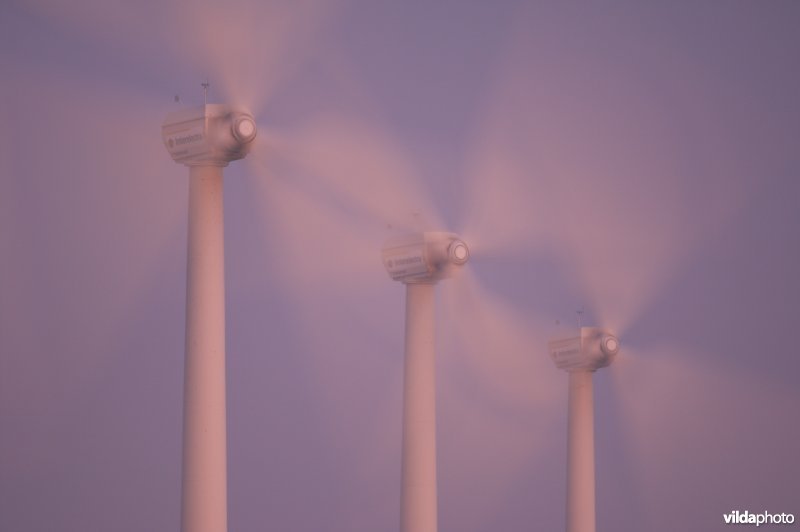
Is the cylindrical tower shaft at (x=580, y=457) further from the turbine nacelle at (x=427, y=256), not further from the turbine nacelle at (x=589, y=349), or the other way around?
the turbine nacelle at (x=427, y=256)

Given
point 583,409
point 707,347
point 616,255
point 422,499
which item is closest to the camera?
point 422,499

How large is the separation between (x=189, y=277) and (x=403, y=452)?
1134cm

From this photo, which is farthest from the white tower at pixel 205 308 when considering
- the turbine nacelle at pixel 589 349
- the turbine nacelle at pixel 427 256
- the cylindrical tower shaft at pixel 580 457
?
the cylindrical tower shaft at pixel 580 457

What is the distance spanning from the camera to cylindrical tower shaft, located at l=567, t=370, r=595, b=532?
45188 mm

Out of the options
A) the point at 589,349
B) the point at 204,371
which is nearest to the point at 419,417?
the point at 589,349

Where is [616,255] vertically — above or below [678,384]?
above

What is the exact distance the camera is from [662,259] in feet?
133

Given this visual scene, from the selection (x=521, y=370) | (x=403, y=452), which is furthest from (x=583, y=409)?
(x=403, y=452)

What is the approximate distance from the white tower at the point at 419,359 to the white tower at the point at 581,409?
9952mm

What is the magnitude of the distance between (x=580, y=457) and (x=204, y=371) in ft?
76.2

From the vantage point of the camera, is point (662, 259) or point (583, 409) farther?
point (583, 409)

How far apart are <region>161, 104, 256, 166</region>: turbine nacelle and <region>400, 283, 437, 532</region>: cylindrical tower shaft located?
10795 mm

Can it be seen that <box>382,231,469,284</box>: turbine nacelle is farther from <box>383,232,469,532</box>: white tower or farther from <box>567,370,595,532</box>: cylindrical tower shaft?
<box>567,370,595,532</box>: cylindrical tower shaft

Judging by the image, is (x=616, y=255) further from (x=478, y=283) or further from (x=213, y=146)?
(x=213, y=146)
